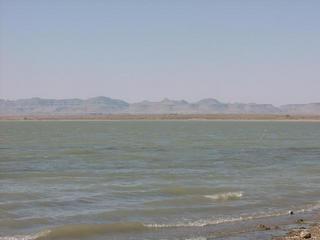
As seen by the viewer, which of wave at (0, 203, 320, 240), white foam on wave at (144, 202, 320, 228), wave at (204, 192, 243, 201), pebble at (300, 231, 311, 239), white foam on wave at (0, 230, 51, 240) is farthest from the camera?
wave at (204, 192, 243, 201)

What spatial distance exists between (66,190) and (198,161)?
19.3 meters

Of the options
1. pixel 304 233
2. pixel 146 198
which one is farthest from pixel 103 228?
pixel 304 233

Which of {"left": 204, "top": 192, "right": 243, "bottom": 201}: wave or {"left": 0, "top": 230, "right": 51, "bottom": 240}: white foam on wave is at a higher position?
{"left": 204, "top": 192, "right": 243, "bottom": 201}: wave

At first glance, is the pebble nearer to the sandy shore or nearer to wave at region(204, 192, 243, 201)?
the sandy shore

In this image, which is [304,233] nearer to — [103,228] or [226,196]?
[103,228]

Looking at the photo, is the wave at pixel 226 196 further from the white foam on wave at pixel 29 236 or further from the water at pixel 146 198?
the white foam on wave at pixel 29 236

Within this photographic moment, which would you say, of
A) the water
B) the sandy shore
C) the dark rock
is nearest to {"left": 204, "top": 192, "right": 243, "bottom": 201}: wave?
the water

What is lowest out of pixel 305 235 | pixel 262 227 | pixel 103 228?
pixel 103 228

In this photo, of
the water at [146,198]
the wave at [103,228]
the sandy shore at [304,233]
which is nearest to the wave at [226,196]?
the water at [146,198]

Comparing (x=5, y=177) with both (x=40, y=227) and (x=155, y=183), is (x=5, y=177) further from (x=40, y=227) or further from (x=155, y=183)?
(x=40, y=227)

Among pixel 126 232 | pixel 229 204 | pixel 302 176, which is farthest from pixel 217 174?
pixel 126 232

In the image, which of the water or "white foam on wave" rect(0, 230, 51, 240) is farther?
the water

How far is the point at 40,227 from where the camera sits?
61.5 feet

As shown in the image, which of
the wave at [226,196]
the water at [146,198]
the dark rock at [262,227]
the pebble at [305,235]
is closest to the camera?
the pebble at [305,235]
